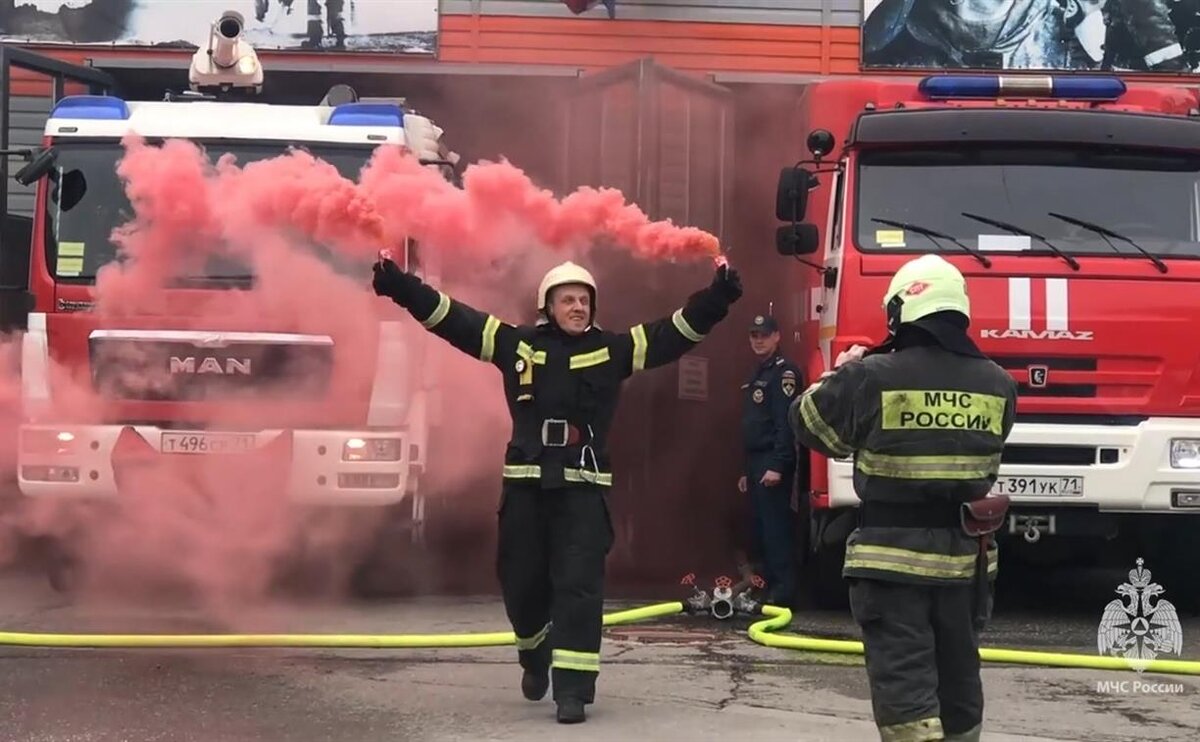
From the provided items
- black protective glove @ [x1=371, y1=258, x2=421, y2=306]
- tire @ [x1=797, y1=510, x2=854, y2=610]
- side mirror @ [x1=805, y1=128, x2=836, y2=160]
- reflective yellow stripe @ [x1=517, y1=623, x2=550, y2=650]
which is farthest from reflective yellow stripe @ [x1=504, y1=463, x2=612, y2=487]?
side mirror @ [x1=805, y1=128, x2=836, y2=160]

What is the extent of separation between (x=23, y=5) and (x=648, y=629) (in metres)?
7.81

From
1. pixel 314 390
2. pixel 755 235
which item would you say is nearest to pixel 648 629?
pixel 314 390

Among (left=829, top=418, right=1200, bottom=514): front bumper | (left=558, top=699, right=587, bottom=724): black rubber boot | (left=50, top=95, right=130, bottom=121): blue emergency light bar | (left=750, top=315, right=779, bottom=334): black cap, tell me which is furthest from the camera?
(left=750, top=315, right=779, bottom=334): black cap

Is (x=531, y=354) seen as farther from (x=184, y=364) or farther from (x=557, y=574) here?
(x=184, y=364)

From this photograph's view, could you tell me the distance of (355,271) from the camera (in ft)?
26.8

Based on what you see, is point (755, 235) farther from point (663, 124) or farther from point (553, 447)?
point (553, 447)

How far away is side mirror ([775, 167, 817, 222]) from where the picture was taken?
27.4ft

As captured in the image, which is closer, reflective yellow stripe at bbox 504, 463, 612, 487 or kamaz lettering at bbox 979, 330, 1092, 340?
reflective yellow stripe at bbox 504, 463, 612, 487

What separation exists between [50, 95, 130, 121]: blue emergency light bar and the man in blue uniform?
12.9 feet

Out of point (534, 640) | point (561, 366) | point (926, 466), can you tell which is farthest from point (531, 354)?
point (926, 466)

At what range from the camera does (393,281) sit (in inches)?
238

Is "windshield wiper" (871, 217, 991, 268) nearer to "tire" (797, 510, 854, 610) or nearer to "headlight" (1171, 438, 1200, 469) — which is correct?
"headlight" (1171, 438, 1200, 469)

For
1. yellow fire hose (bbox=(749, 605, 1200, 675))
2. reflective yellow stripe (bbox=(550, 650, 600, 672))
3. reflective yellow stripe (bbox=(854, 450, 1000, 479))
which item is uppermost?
reflective yellow stripe (bbox=(854, 450, 1000, 479))

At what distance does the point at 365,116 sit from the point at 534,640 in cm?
378
